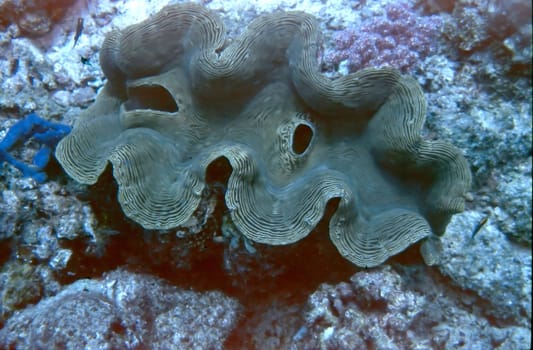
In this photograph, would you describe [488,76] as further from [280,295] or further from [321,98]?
[280,295]

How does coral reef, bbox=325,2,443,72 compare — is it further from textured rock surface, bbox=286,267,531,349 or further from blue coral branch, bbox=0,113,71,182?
blue coral branch, bbox=0,113,71,182

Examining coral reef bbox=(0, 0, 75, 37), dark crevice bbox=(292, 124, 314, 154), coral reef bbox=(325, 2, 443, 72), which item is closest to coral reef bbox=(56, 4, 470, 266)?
dark crevice bbox=(292, 124, 314, 154)

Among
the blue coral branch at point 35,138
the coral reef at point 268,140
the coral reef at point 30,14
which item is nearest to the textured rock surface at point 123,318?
the coral reef at point 268,140

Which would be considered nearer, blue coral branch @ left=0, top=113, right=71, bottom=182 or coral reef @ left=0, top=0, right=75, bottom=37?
blue coral branch @ left=0, top=113, right=71, bottom=182

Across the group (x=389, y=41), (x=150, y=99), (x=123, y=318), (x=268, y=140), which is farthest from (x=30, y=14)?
(x=389, y=41)

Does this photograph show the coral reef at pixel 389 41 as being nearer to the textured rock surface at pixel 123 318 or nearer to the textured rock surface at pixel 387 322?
the textured rock surface at pixel 387 322

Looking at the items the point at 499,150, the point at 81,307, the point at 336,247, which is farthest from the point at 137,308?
the point at 499,150

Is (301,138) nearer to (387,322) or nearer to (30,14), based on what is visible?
(387,322)
